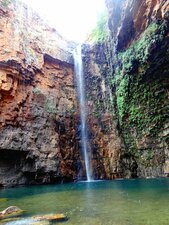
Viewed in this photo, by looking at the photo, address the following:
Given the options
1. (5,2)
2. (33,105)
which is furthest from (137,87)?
(5,2)

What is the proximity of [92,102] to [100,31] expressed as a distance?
7.58 m

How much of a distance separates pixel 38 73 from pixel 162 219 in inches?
733

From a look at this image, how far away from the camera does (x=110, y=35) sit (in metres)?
23.8

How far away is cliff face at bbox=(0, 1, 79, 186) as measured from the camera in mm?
19594

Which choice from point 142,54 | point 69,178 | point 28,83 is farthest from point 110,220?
point 28,83

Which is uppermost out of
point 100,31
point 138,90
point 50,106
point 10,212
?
point 100,31

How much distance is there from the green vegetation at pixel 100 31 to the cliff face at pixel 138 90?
7.15 ft

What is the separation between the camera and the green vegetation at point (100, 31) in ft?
82.4

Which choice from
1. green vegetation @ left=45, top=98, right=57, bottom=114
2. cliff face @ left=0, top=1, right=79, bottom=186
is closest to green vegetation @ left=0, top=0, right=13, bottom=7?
cliff face @ left=0, top=1, right=79, bottom=186

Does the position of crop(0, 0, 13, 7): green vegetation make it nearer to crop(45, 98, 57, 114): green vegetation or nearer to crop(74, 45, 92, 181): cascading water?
crop(74, 45, 92, 181): cascading water

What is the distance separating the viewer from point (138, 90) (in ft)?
65.5

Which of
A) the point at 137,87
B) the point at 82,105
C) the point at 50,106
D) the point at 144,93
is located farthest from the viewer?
the point at 82,105

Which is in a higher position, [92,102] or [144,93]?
[92,102]

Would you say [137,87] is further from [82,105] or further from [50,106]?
[50,106]
